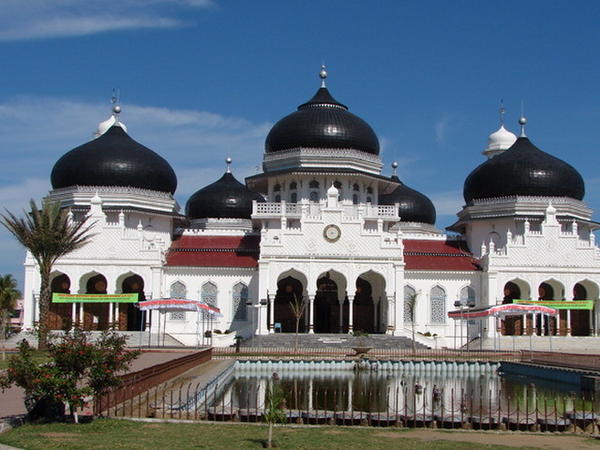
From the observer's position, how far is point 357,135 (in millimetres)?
48594

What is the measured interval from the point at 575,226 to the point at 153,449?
131 ft

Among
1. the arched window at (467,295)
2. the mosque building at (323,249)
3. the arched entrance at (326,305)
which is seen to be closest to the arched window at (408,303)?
the mosque building at (323,249)

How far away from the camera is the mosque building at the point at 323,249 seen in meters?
43.5

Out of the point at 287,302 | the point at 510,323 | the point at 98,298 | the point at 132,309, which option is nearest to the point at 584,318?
the point at 510,323

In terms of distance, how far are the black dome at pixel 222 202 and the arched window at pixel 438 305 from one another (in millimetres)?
17327

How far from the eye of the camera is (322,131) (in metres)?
48.1

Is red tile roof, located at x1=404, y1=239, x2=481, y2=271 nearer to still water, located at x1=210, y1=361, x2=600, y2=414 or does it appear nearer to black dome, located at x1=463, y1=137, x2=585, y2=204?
black dome, located at x1=463, y1=137, x2=585, y2=204

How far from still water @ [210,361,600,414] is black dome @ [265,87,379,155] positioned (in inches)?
796

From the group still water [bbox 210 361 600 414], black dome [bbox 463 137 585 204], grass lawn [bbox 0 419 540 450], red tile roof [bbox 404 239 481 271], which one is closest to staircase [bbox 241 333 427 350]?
red tile roof [bbox 404 239 481 271]

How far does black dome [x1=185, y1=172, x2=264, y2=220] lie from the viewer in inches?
2293

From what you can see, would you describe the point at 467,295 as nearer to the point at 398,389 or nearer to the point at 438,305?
the point at 438,305

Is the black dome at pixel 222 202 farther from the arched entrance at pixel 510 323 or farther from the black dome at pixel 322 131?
Result: the arched entrance at pixel 510 323

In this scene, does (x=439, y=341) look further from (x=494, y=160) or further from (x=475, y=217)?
(x=494, y=160)

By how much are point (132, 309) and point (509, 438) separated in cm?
3350
